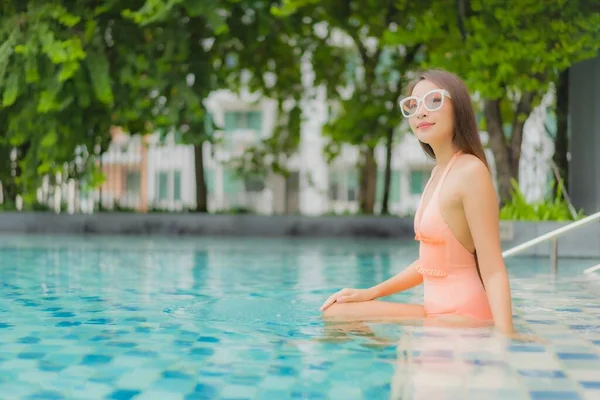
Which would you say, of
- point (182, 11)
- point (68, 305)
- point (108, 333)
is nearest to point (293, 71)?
point (182, 11)

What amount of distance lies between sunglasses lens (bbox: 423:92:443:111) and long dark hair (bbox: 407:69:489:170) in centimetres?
6

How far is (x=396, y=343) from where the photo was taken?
561 cm

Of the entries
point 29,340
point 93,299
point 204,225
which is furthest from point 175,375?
point 204,225

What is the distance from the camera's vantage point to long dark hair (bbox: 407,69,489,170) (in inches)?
207

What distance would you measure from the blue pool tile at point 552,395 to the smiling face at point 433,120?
1.54 metres

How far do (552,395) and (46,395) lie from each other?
7.38 ft

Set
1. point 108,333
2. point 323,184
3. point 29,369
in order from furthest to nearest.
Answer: point 323,184, point 108,333, point 29,369

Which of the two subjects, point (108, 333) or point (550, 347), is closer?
point (550, 347)

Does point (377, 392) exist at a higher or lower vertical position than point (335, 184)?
lower

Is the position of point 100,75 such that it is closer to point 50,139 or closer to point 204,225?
point 50,139

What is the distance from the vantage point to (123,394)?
174 inches

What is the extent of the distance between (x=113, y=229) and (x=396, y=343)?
1788cm

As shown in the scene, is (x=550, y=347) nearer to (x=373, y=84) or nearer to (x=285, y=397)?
(x=285, y=397)

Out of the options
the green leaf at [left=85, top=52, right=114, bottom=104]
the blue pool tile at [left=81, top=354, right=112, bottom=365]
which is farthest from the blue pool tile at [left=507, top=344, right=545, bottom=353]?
the green leaf at [left=85, top=52, right=114, bottom=104]
